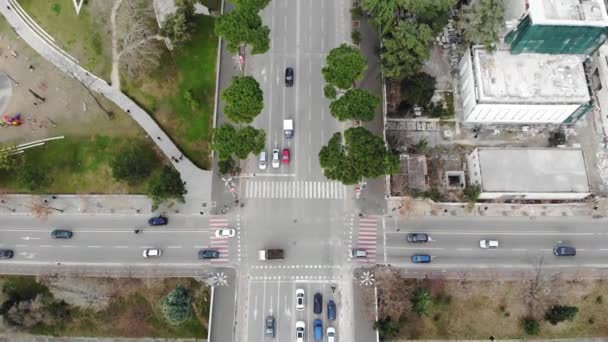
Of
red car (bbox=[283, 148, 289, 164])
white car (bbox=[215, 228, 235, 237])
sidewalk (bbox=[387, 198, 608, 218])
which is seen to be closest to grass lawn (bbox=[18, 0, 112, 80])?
white car (bbox=[215, 228, 235, 237])

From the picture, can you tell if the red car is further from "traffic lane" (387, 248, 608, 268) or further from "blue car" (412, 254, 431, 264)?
"blue car" (412, 254, 431, 264)

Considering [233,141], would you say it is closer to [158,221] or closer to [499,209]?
[158,221]

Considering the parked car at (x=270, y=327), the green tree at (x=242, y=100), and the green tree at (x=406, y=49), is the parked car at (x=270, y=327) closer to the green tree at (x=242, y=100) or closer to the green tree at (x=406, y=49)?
the green tree at (x=242, y=100)

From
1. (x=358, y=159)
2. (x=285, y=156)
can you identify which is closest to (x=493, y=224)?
(x=358, y=159)

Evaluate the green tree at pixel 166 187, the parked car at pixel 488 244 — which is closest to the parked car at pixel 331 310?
the parked car at pixel 488 244

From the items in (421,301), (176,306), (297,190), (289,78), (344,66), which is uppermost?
(289,78)

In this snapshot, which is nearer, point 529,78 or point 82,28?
point 529,78

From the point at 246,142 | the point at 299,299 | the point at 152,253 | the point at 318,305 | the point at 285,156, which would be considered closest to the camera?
the point at 246,142
